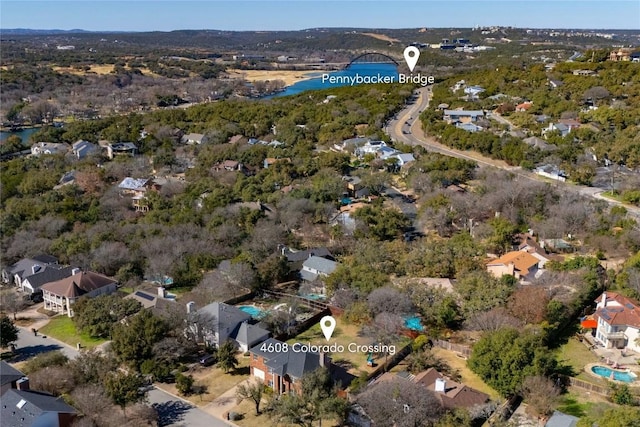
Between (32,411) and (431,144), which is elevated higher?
(431,144)

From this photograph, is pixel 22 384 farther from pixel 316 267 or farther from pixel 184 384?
pixel 316 267

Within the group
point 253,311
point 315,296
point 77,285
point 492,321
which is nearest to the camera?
point 492,321

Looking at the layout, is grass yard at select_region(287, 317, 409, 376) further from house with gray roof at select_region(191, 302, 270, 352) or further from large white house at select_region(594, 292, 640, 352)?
large white house at select_region(594, 292, 640, 352)

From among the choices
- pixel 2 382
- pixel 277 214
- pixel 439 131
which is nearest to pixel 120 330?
pixel 2 382

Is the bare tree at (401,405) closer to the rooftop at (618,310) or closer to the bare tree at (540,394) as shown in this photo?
the bare tree at (540,394)

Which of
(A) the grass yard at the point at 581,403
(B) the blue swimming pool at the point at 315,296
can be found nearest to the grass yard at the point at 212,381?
(B) the blue swimming pool at the point at 315,296

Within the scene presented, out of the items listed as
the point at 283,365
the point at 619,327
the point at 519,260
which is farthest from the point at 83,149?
the point at 619,327

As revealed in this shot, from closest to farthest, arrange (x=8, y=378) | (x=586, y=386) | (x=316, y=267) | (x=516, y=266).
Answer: (x=8, y=378) → (x=586, y=386) → (x=516, y=266) → (x=316, y=267)
